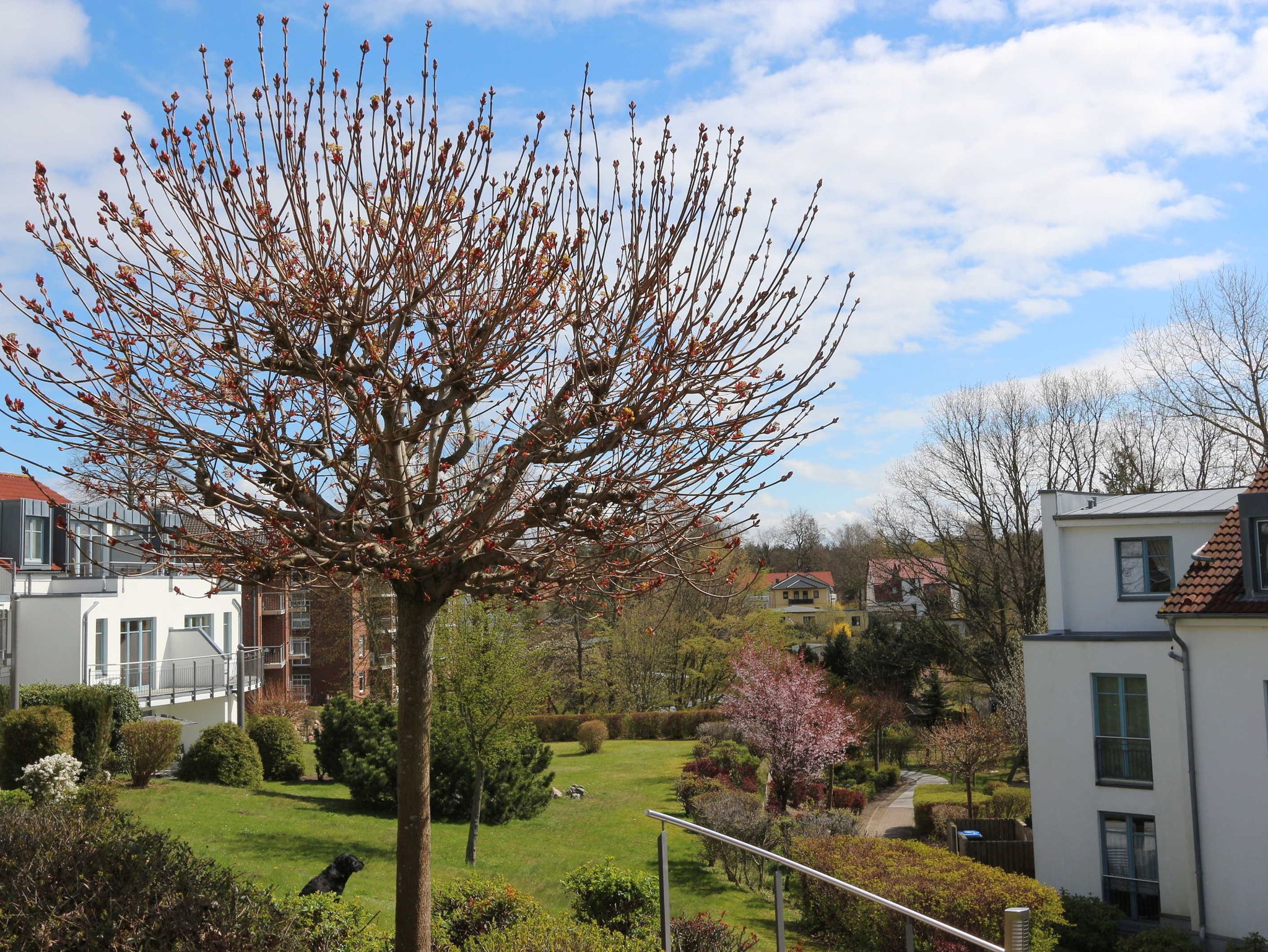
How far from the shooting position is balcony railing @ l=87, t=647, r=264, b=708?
986 inches

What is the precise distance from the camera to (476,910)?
9.38 metres

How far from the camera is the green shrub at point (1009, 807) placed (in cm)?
2397

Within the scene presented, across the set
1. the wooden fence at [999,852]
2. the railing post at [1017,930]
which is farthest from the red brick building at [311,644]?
the railing post at [1017,930]

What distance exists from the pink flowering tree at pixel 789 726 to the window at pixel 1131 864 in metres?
9.04

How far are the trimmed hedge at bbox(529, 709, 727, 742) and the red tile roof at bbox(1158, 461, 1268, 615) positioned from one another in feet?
80.6

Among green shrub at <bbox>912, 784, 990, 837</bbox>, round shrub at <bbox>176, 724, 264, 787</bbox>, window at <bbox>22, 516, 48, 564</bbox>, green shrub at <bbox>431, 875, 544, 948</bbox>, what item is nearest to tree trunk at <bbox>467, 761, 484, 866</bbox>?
round shrub at <bbox>176, 724, 264, 787</bbox>

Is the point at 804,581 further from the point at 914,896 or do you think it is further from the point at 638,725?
the point at 914,896

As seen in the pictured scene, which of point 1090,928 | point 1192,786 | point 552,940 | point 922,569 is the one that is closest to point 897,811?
point 1090,928

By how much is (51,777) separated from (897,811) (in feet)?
70.1

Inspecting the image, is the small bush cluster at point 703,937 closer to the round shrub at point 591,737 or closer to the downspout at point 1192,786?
the downspout at point 1192,786

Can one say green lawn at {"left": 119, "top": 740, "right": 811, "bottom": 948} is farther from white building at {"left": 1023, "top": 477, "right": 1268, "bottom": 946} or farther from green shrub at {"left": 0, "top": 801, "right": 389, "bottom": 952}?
white building at {"left": 1023, "top": 477, "right": 1268, "bottom": 946}

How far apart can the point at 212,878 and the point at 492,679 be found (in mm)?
11712

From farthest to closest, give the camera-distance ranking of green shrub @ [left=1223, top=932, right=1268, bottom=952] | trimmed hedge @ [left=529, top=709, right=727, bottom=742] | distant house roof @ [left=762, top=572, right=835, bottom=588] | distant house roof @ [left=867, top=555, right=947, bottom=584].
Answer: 1. distant house roof @ [left=762, top=572, right=835, bottom=588]
2. trimmed hedge @ [left=529, top=709, right=727, bottom=742]
3. distant house roof @ [left=867, top=555, right=947, bottom=584]
4. green shrub @ [left=1223, top=932, right=1268, bottom=952]

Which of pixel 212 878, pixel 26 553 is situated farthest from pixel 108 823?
pixel 26 553
